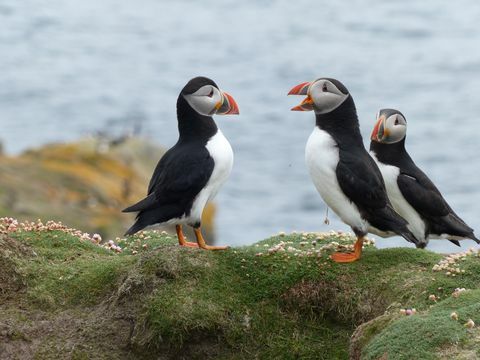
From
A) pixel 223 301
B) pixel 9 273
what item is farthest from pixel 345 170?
pixel 9 273

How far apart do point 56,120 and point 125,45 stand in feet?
34.7

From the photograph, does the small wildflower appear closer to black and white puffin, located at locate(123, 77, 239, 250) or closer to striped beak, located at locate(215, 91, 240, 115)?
black and white puffin, located at locate(123, 77, 239, 250)

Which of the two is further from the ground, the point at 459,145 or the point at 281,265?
the point at 281,265

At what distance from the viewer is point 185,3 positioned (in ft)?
158

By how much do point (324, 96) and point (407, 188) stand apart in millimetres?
1297

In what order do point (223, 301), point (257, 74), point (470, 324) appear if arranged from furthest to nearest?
1. point (257, 74)
2. point (223, 301)
3. point (470, 324)

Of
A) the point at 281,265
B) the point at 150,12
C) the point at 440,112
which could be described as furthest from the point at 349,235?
the point at 150,12

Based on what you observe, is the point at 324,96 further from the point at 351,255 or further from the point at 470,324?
the point at 470,324

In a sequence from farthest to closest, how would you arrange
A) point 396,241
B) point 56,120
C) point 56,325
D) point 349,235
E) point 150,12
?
point 150,12 < point 56,120 < point 396,241 < point 349,235 < point 56,325

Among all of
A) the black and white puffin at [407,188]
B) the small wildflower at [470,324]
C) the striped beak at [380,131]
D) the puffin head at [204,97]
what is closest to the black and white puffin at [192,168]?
the puffin head at [204,97]

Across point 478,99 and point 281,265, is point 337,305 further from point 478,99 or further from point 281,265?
point 478,99

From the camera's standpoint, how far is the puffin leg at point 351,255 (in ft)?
30.3

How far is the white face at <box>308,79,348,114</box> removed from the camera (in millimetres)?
9727

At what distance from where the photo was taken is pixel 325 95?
31.9ft
